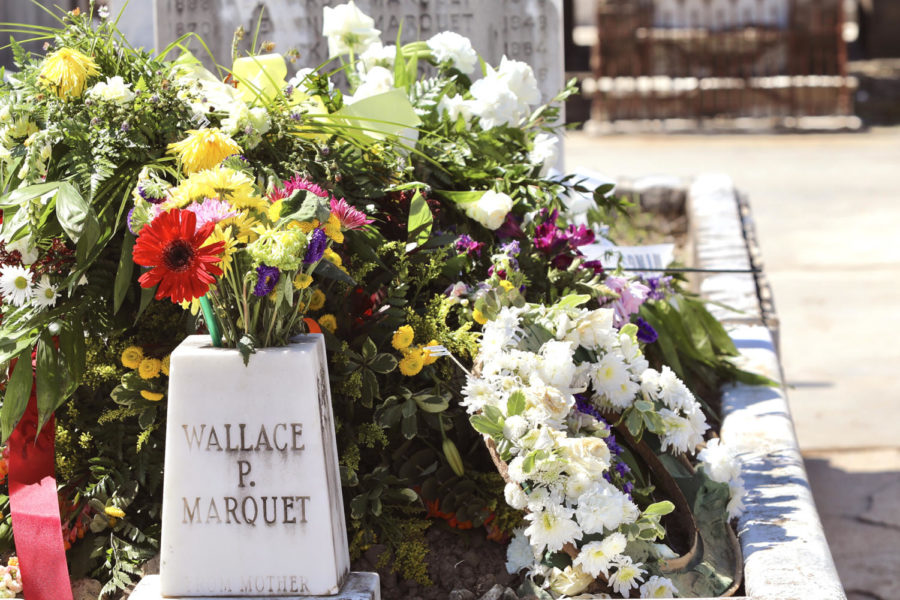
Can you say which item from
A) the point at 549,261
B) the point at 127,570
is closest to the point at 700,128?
the point at 549,261

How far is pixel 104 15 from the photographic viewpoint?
2.15 meters

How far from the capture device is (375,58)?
276cm

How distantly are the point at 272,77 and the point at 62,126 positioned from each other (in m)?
0.51

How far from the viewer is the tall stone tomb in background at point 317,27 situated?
3.56 m

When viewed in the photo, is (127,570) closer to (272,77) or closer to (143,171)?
(143,171)

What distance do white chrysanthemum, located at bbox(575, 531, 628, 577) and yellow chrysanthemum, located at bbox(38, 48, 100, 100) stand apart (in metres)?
1.30

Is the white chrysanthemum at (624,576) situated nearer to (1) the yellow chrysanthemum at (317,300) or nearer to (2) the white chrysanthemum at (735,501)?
(2) the white chrysanthemum at (735,501)

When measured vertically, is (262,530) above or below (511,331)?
below

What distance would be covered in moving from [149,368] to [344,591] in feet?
1.96

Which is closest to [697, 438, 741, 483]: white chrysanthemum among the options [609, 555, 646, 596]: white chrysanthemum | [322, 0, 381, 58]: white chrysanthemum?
[609, 555, 646, 596]: white chrysanthemum

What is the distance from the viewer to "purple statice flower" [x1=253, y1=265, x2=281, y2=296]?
1605mm

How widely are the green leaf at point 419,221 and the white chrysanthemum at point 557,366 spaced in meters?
0.44

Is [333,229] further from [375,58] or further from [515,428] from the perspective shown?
[375,58]

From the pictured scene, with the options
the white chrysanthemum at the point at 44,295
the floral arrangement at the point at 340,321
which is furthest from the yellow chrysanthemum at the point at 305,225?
the white chrysanthemum at the point at 44,295
